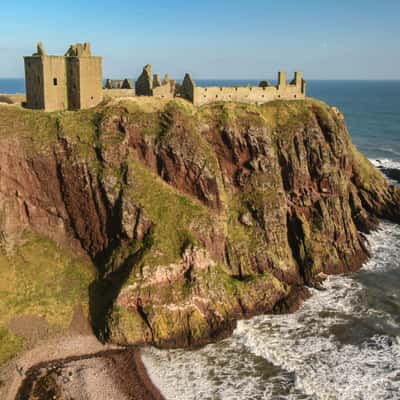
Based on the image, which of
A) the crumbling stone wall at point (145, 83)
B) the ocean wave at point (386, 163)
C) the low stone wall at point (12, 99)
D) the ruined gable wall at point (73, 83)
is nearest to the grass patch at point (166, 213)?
the ruined gable wall at point (73, 83)

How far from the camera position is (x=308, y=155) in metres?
56.9

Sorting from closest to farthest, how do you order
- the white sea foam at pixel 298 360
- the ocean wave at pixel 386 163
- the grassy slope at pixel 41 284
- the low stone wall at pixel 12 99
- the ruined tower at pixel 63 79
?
1. the white sea foam at pixel 298 360
2. the grassy slope at pixel 41 284
3. the ruined tower at pixel 63 79
4. the low stone wall at pixel 12 99
5. the ocean wave at pixel 386 163

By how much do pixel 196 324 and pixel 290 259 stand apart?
15.5 metres

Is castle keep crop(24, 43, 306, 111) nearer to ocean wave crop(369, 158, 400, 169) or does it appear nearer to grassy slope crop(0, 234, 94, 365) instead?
grassy slope crop(0, 234, 94, 365)

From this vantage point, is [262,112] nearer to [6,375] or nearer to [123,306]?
[123,306]

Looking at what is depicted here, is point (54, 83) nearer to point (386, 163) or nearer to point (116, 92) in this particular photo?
point (116, 92)

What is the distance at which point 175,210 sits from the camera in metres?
46.1

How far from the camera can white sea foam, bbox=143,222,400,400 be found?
3441 cm

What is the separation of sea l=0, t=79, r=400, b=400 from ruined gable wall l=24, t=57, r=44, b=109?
3069cm

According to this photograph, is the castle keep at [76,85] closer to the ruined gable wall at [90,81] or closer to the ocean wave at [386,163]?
the ruined gable wall at [90,81]

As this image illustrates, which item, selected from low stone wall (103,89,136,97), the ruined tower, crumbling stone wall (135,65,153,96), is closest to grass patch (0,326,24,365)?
the ruined tower

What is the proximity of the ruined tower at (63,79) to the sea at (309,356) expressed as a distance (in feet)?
97.1

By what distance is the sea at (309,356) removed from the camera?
3447 cm

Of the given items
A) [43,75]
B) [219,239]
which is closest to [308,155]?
[219,239]
